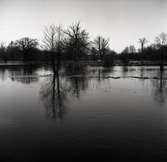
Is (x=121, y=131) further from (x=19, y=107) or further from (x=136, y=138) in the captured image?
(x=19, y=107)

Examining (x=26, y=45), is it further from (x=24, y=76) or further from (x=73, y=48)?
(x=24, y=76)

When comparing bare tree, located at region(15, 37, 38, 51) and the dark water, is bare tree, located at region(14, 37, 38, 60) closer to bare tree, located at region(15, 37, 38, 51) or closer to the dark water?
bare tree, located at region(15, 37, 38, 51)

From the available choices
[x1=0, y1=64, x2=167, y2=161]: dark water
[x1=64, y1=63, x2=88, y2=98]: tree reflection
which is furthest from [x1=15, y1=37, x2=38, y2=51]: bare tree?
[x1=0, y1=64, x2=167, y2=161]: dark water

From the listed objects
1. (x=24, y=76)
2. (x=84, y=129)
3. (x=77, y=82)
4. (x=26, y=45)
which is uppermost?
(x=26, y=45)

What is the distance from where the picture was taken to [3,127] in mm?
6527

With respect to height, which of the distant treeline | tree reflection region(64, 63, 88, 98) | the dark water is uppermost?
the distant treeline

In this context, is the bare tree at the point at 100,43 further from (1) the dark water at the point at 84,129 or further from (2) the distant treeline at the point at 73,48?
(1) the dark water at the point at 84,129

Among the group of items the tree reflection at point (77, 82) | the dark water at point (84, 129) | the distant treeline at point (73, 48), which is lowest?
the dark water at point (84, 129)

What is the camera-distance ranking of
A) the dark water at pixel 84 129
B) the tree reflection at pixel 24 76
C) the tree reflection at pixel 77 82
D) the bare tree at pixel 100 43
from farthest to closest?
1. the bare tree at pixel 100 43
2. the tree reflection at pixel 24 76
3. the tree reflection at pixel 77 82
4. the dark water at pixel 84 129

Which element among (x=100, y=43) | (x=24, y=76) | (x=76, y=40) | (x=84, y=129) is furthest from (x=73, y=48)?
(x=84, y=129)

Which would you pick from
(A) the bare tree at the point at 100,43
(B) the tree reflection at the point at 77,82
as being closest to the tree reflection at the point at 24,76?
(B) the tree reflection at the point at 77,82

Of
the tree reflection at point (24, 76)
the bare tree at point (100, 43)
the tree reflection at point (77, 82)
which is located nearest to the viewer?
the tree reflection at point (77, 82)

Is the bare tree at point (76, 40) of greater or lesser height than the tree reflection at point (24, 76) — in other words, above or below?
above

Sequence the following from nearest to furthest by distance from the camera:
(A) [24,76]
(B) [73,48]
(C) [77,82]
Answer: (C) [77,82] → (A) [24,76] → (B) [73,48]
